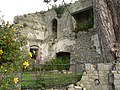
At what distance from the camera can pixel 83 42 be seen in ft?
43.7

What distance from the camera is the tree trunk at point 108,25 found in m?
7.05

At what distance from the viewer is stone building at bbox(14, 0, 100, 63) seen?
1302 cm

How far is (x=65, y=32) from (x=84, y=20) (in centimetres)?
170

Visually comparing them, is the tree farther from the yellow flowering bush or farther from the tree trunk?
the yellow flowering bush

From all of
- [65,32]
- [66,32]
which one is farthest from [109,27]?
[65,32]

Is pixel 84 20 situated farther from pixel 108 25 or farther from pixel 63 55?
pixel 108 25

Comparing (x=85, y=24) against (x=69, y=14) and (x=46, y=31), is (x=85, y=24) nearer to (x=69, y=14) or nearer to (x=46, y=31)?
(x=69, y=14)

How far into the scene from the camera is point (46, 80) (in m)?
6.28

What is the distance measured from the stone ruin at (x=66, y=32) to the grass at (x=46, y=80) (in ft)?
9.63

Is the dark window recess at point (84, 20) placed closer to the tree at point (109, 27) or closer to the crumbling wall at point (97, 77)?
the tree at point (109, 27)

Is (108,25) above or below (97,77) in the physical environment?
above

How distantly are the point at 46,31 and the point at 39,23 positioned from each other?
937mm

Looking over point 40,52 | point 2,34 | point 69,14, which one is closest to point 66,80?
point 2,34

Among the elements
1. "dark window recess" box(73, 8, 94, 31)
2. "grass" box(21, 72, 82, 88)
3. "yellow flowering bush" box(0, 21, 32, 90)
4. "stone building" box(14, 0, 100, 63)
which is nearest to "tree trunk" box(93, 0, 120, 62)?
"grass" box(21, 72, 82, 88)
